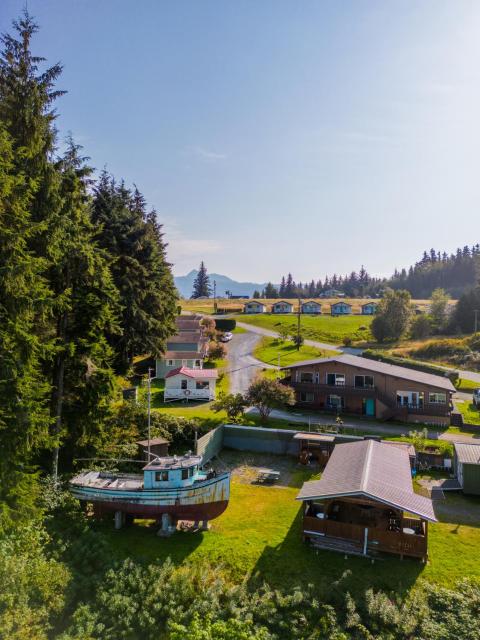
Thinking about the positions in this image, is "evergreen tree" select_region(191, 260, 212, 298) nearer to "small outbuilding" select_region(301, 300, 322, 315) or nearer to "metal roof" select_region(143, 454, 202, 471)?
"small outbuilding" select_region(301, 300, 322, 315)

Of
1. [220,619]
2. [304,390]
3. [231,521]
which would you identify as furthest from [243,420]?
[220,619]

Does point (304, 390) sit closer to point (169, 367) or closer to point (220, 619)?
point (169, 367)

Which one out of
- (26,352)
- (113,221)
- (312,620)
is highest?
(113,221)

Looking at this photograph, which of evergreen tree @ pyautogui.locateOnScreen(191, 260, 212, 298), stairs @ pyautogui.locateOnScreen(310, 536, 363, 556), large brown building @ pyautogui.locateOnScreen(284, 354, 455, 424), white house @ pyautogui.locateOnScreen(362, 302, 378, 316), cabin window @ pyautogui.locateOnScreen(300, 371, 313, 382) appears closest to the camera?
stairs @ pyautogui.locateOnScreen(310, 536, 363, 556)

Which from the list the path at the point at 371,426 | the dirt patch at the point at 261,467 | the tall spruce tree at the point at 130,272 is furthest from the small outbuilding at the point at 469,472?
the tall spruce tree at the point at 130,272

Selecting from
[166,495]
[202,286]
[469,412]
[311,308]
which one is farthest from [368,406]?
[202,286]

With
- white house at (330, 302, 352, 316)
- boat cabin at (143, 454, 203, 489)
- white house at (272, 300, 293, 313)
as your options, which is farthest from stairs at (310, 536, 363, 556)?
white house at (272, 300, 293, 313)
